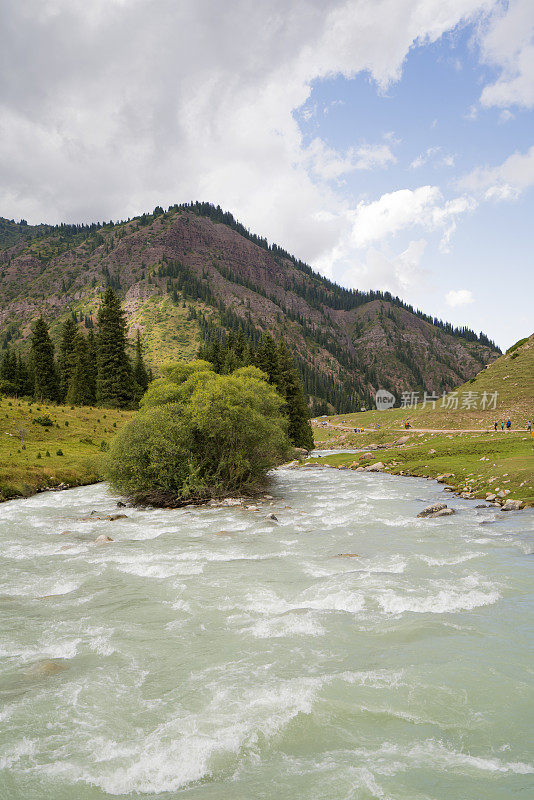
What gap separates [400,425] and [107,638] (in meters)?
89.5

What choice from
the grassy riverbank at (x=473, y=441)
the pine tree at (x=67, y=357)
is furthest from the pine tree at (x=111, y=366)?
the grassy riverbank at (x=473, y=441)

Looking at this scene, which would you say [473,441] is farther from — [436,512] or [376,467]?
[436,512]

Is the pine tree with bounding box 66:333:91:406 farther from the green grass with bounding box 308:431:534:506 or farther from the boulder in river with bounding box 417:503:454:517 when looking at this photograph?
the boulder in river with bounding box 417:503:454:517

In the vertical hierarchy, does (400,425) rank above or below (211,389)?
below

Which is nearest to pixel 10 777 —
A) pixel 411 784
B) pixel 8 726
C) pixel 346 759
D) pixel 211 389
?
pixel 8 726

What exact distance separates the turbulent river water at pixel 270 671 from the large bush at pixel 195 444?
1333 centimetres

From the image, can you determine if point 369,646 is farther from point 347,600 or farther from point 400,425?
point 400,425

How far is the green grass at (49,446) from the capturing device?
37.3m

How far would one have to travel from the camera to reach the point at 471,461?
43062mm

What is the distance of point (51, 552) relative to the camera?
1950 cm

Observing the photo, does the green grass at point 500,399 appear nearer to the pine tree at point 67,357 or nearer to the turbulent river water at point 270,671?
the turbulent river water at point 270,671

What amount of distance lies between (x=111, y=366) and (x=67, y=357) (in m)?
16.9

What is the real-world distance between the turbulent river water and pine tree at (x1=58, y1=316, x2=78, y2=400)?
78.5 meters

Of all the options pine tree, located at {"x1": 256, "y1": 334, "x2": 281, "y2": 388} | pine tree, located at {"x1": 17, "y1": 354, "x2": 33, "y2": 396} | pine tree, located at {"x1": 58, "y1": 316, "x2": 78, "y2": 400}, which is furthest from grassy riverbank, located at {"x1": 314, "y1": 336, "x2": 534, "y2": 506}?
pine tree, located at {"x1": 17, "y1": 354, "x2": 33, "y2": 396}
